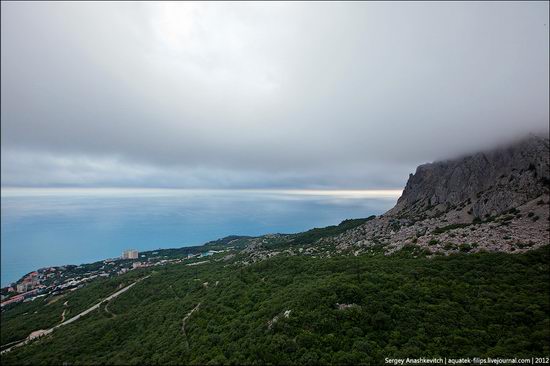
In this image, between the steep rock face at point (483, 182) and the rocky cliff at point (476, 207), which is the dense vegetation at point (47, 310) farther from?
the steep rock face at point (483, 182)

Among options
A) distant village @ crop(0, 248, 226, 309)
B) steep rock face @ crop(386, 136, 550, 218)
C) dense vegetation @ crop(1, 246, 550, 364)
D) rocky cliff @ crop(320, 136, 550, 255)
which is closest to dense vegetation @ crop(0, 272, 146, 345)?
distant village @ crop(0, 248, 226, 309)

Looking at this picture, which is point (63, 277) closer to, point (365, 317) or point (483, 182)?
point (365, 317)

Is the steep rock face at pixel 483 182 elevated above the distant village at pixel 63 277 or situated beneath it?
elevated above

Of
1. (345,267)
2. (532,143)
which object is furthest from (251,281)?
(532,143)

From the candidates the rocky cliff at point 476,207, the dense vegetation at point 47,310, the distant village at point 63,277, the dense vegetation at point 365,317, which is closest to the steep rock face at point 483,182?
the rocky cliff at point 476,207

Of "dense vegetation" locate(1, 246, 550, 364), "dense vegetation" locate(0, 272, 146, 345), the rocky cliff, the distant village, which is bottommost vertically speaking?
the distant village

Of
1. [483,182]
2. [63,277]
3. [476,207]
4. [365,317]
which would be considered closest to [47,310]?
[63,277]

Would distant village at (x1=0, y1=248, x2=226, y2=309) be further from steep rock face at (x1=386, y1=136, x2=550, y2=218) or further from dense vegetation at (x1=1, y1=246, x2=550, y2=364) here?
dense vegetation at (x1=1, y1=246, x2=550, y2=364)

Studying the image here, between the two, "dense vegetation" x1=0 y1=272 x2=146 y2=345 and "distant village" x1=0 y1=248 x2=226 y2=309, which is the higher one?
"dense vegetation" x1=0 y1=272 x2=146 y2=345
